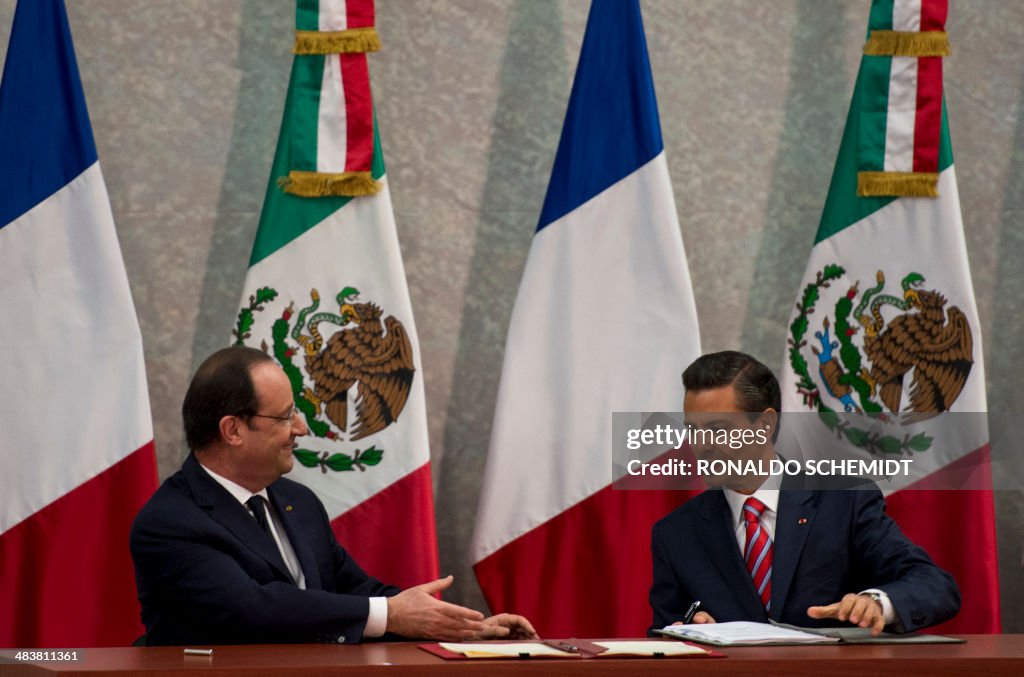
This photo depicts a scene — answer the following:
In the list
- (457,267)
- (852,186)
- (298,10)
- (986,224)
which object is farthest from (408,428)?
(986,224)

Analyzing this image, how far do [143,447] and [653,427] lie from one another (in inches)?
59.4

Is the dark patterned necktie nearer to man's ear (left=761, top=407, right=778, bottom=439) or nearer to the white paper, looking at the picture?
the white paper

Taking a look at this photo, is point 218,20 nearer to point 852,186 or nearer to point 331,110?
point 331,110

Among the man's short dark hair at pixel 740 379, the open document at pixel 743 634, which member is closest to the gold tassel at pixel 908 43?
the man's short dark hair at pixel 740 379

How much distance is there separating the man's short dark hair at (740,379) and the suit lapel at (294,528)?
40.7 inches

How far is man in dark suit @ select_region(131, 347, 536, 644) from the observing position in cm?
264

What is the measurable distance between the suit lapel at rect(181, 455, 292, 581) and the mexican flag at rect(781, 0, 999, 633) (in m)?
1.79

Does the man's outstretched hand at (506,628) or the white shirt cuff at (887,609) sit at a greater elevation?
the white shirt cuff at (887,609)

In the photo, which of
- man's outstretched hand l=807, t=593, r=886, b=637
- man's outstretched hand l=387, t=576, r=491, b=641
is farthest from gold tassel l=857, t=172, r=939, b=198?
man's outstretched hand l=387, t=576, r=491, b=641

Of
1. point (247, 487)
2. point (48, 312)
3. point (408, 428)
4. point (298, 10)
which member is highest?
point (298, 10)

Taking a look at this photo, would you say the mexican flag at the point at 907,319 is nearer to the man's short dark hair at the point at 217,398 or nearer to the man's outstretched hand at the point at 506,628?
the man's outstretched hand at the point at 506,628

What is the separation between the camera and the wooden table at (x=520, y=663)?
2.16 m

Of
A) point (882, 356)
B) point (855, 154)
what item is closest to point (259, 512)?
point (882, 356)

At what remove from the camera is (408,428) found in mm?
3770
